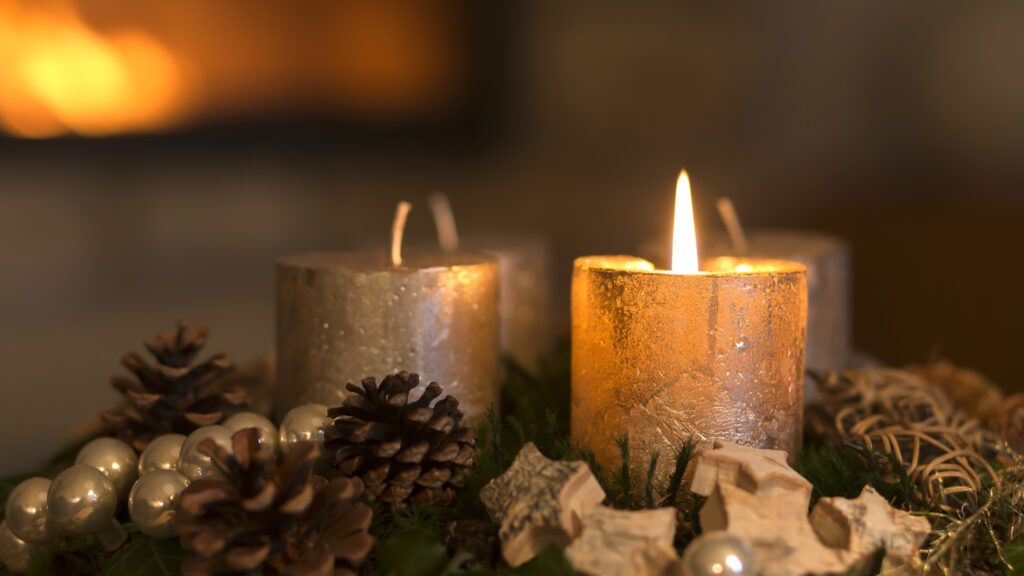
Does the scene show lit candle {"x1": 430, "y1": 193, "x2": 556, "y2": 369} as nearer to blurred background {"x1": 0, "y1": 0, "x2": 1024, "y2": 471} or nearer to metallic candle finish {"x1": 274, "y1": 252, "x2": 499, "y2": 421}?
metallic candle finish {"x1": 274, "y1": 252, "x2": 499, "y2": 421}

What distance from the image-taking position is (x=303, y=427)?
567 mm

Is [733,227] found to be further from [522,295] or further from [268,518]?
[268,518]

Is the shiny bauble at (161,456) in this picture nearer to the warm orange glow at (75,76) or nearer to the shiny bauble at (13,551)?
the shiny bauble at (13,551)

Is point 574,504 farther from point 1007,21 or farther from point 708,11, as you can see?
point 708,11

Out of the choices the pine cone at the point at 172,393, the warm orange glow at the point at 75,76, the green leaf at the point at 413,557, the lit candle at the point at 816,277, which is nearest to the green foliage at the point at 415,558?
the green leaf at the point at 413,557

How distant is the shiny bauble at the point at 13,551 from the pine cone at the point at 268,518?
14 cm

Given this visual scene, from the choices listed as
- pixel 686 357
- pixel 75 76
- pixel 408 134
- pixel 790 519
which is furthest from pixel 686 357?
pixel 408 134

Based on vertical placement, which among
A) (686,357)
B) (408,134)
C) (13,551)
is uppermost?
(408,134)

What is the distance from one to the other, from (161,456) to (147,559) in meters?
0.07

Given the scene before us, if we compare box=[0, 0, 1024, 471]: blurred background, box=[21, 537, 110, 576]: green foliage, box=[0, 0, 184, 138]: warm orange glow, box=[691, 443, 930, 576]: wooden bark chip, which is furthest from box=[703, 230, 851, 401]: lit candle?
box=[0, 0, 184, 138]: warm orange glow

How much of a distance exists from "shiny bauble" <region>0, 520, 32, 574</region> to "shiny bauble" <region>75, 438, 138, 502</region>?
50 millimetres

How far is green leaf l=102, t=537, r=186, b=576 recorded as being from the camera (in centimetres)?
51

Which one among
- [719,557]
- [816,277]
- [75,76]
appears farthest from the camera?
[75,76]

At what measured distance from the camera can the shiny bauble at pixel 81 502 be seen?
521 mm
